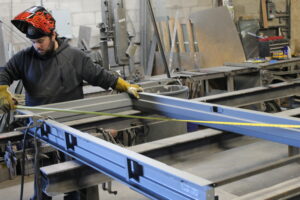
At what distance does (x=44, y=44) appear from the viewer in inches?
109

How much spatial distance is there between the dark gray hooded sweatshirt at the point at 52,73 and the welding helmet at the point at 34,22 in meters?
0.26

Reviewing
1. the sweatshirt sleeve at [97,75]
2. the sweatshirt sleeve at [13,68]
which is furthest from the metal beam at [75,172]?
the sweatshirt sleeve at [13,68]

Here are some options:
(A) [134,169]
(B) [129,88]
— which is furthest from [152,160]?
(B) [129,88]

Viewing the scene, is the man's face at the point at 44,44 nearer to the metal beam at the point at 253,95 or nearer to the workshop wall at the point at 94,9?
the metal beam at the point at 253,95

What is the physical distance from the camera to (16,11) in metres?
5.56

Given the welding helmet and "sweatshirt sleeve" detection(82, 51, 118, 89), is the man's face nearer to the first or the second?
the welding helmet

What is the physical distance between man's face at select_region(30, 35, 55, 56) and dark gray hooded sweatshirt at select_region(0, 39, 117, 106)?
5cm

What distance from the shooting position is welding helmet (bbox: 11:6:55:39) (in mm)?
2574

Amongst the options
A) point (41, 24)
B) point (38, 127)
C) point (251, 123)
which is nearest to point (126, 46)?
point (41, 24)

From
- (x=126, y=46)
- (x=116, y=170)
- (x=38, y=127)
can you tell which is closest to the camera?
(x=116, y=170)

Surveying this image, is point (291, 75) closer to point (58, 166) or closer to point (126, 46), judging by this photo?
point (126, 46)

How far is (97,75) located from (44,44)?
16.7 inches

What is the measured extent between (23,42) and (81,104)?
11.0 feet

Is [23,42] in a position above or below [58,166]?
above
